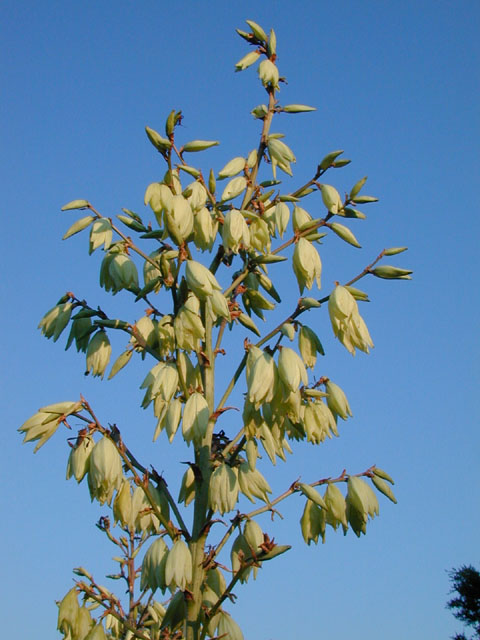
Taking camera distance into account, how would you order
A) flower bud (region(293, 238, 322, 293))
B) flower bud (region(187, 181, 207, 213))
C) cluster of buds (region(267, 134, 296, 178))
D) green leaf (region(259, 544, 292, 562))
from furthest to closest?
cluster of buds (region(267, 134, 296, 178))
flower bud (region(187, 181, 207, 213))
flower bud (region(293, 238, 322, 293))
green leaf (region(259, 544, 292, 562))

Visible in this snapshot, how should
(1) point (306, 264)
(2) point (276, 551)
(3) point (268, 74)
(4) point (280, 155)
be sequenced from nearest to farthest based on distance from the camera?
1. (2) point (276, 551)
2. (1) point (306, 264)
3. (4) point (280, 155)
4. (3) point (268, 74)

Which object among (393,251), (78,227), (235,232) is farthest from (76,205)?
(393,251)

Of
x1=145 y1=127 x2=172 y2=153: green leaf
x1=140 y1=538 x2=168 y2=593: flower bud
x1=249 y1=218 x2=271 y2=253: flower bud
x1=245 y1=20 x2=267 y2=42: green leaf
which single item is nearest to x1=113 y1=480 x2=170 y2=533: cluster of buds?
x1=140 y1=538 x2=168 y2=593: flower bud

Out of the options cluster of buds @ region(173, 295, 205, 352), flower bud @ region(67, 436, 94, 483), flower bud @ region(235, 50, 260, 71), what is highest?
flower bud @ region(235, 50, 260, 71)

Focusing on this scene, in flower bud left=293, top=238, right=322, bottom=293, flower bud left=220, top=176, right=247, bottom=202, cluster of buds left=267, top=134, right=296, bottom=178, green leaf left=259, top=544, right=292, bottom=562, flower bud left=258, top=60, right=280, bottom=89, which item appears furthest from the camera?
flower bud left=258, top=60, right=280, bottom=89

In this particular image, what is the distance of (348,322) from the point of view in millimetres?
2707

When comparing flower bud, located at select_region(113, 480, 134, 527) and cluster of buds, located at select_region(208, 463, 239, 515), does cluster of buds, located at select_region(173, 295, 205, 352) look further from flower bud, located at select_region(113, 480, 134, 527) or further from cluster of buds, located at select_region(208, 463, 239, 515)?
flower bud, located at select_region(113, 480, 134, 527)

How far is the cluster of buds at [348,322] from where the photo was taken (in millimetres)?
2686

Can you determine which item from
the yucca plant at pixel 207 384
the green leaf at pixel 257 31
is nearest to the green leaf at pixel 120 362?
the yucca plant at pixel 207 384

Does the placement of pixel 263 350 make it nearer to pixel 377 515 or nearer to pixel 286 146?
pixel 377 515

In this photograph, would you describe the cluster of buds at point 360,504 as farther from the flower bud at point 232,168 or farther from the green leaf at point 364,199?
the flower bud at point 232,168

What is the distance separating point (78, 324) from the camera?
9.93 ft

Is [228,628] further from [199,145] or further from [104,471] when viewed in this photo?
[199,145]

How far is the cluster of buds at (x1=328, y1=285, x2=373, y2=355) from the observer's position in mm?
2686
